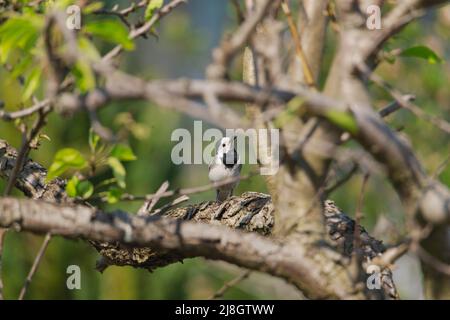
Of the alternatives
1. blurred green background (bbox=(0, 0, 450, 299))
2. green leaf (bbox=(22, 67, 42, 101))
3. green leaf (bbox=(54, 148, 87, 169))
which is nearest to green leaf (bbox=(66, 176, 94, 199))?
green leaf (bbox=(54, 148, 87, 169))

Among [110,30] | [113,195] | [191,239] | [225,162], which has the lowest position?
[191,239]

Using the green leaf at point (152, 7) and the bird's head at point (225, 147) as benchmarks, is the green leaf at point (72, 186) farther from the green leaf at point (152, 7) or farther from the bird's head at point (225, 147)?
the bird's head at point (225, 147)

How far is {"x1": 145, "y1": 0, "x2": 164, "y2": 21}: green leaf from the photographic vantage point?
198 cm

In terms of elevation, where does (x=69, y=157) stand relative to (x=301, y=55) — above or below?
below

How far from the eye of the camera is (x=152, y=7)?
200 cm

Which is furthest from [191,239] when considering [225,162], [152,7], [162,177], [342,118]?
[162,177]

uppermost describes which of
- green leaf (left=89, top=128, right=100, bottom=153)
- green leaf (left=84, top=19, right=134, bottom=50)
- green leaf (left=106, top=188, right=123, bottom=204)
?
green leaf (left=84, top=19, right=134, bottom=50)

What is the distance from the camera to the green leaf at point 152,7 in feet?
6.49

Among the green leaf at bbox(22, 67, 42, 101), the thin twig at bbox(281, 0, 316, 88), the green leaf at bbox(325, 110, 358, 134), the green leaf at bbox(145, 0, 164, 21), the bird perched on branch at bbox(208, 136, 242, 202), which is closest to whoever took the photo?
the green leaf at bbox(325, 110, 358, 134)

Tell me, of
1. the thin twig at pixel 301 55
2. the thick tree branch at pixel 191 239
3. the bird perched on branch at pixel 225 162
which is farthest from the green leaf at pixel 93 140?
the bird perched on branch at pixel 225 162

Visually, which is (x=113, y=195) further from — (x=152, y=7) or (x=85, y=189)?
(x=152, y=7)

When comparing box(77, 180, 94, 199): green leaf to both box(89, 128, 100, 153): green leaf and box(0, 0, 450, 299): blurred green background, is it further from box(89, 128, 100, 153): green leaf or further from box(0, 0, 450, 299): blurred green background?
box(0, 0, 450, 299): blurred green background

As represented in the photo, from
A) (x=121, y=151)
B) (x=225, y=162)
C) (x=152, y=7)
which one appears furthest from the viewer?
(x=225, y=162)

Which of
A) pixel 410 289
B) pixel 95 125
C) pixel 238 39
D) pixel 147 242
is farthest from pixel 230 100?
pixel 410 289
